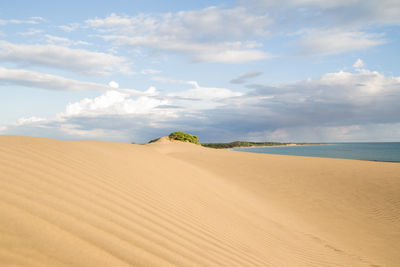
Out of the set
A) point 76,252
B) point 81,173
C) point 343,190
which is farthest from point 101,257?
point 343,190

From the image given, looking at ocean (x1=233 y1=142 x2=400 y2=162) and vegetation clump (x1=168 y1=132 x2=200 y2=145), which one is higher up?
vegetation clump (x1=168 y1=132 x2=200 y2=145)

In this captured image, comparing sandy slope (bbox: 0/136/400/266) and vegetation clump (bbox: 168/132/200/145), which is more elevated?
vegetation clump (bbox: 168/132/200/145)

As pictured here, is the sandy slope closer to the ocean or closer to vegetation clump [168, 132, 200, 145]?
vegetation clump [168, 132, 200, 145]

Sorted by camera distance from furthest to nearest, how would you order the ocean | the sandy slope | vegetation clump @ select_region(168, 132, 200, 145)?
the ocean → vegetation clump @ select_region(168, 132, 200, 145) → the sandy slope

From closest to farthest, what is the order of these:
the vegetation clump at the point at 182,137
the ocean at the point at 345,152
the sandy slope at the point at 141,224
Result: the sandy slope at the point at 141,224 < the vegetation clump at the point at 182,137 < the ocean at the point at 345,152

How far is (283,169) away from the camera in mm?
13641

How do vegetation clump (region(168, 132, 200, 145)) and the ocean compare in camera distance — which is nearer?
vegetation clump (region(168, 132, 200, 145))

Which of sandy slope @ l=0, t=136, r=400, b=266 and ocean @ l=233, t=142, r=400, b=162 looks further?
ocean @ l=233, t=142, r=400, b=162

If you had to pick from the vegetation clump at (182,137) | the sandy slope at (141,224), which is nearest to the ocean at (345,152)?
the vegetation clump at (182,137)

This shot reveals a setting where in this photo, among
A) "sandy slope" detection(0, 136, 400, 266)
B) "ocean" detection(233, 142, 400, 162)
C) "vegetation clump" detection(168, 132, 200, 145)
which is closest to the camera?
"sandy slope" detection(0, 136, 400, 266)

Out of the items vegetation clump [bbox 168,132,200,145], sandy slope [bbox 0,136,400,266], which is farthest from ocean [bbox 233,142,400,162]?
sandy slope [bbox 0,136,400,266]

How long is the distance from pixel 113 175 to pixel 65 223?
1880 millimetres

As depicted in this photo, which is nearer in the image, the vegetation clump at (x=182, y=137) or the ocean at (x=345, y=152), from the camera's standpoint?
the vegetation clump at (x=182, y=137)

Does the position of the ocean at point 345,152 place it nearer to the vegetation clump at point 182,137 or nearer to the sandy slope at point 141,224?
the vegetation clump at point 182,137
